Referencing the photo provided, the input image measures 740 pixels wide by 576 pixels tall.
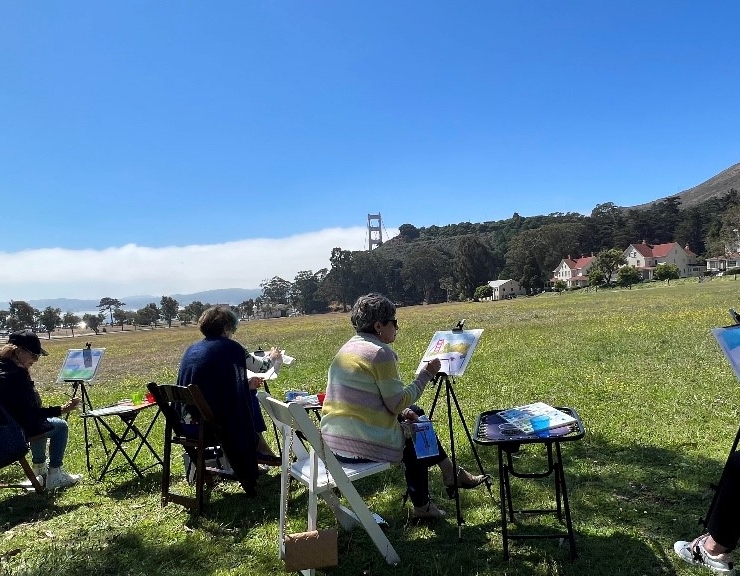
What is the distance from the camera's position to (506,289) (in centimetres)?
8912

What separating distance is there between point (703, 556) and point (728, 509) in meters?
0.42

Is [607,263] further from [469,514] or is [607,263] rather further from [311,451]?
[311,451]

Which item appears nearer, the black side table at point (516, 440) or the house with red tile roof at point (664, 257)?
the black side table at point (516, 440)

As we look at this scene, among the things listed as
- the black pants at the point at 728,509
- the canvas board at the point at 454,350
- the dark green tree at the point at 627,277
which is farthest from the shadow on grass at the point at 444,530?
the dark green tree at the point at 627,277

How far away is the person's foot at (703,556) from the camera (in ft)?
10.5

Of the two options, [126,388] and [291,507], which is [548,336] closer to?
[126,388]

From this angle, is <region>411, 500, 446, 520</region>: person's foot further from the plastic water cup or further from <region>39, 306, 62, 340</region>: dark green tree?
<region>39, 306, 62, 340</region>: dark green tree

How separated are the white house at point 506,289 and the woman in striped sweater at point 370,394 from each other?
84.0 m

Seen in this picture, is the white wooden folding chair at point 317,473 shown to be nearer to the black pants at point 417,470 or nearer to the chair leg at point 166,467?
the black pants at point 417,470

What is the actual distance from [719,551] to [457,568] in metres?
1.61

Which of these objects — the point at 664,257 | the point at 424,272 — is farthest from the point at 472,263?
the point at 664,257

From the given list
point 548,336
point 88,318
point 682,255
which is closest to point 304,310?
point 88,318

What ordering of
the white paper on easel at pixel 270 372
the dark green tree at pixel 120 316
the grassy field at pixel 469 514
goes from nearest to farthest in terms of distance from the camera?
the grassy field at pixel 469 514
the white paper on easel at pixel 270 372
the dark green tree at pixel 120 316

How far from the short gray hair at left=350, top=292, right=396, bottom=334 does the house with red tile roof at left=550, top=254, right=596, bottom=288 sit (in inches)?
3552
